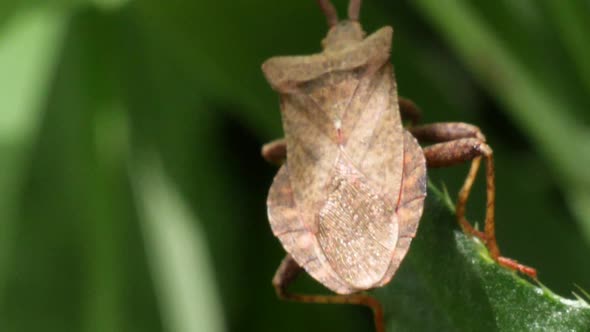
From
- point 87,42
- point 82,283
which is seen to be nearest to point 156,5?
point 87,42

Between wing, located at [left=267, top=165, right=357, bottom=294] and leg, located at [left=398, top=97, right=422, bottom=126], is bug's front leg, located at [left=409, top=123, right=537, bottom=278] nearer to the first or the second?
leg, located at [left=398, top=97, right=422, bottom=126]

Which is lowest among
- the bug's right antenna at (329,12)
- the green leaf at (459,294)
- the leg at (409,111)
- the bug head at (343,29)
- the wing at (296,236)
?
the green leaf at (459,294)

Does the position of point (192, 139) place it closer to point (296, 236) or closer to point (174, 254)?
point (174, 254)

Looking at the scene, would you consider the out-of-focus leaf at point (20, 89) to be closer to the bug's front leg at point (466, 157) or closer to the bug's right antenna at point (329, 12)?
the bug's right antenna at point (329, 12)

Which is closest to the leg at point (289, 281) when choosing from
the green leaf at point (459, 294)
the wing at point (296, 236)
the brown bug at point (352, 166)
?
the brown bug at point (352, 166)

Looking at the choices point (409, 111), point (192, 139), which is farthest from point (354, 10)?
point (192, 139)
